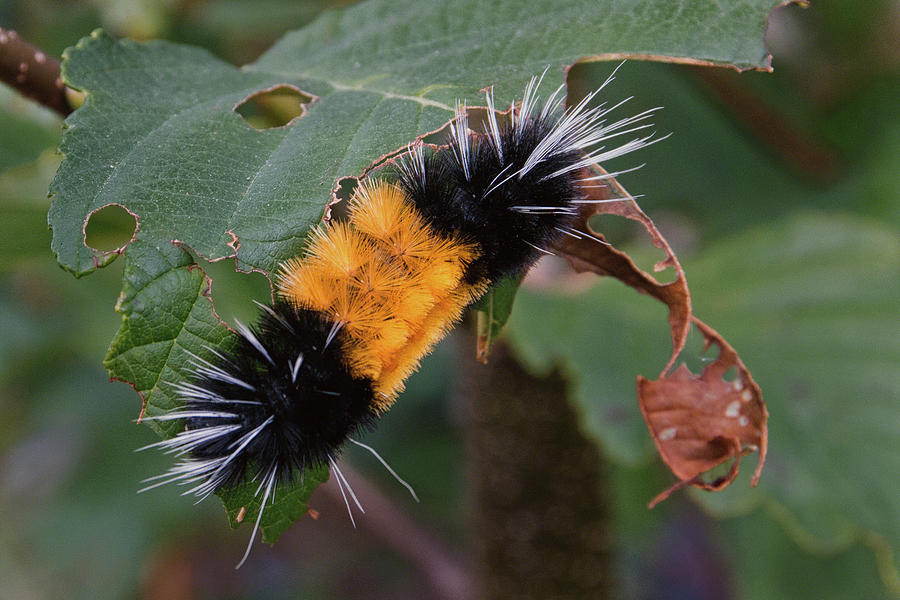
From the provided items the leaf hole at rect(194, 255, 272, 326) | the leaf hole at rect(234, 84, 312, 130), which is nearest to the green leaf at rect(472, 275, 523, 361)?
the leaf hole at rect(234, 84, 312, 130)

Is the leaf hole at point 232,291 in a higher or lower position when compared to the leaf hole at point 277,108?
lower

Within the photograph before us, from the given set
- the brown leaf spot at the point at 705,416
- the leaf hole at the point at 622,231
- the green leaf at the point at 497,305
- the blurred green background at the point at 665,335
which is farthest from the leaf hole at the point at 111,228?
the leaf hole at the point at 622,231

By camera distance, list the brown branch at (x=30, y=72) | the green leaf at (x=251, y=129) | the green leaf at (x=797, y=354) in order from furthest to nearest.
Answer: the green leaf at (x=797, y=354) < the brown branch at (x=30, y=72) < the green leaf at (x=251, y=129)

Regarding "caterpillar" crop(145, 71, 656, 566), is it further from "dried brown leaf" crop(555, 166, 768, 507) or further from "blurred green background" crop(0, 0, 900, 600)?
"blurred green background" crop(0, 0, 900, 600)

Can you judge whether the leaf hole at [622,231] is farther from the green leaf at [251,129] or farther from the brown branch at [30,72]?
the brown branch at [30,72]

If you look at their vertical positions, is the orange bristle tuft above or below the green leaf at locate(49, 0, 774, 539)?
below

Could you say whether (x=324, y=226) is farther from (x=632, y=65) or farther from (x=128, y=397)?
(x=128, y=397)
